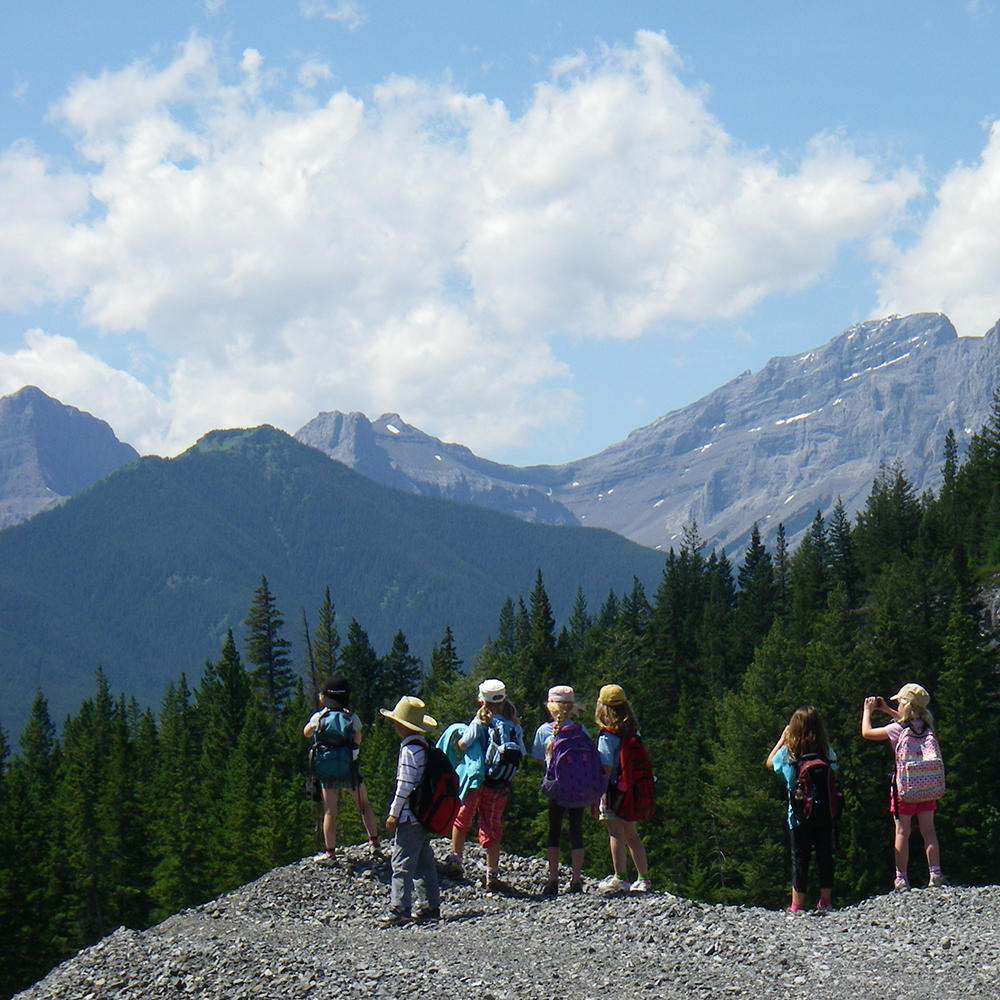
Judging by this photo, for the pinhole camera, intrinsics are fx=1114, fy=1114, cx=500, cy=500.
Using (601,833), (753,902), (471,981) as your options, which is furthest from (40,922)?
(471,981)

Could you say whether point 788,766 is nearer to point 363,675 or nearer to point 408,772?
point 408,772

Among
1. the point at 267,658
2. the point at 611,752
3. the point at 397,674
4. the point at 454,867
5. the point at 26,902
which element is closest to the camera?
the point at 611,752

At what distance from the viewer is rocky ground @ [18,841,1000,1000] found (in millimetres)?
10188

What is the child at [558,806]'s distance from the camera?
13258 millimetres

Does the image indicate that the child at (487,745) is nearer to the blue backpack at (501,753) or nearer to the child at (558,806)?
the blue backpack at (501,753)

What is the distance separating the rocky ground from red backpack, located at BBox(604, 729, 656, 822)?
987 millimetres

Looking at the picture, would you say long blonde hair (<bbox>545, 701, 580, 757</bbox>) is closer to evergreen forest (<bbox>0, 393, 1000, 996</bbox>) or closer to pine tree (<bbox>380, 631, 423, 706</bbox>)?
evergreen forest (<bbox>0, 393, 1000, 996</bbox>)

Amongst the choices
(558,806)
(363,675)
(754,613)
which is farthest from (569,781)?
(363,675)

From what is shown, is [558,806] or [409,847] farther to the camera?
[558,806]

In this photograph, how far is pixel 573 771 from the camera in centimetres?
1322

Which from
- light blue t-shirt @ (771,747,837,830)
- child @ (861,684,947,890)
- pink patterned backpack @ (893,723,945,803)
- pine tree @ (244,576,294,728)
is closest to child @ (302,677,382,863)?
light blue t-shirt @ (771,747,837,830)

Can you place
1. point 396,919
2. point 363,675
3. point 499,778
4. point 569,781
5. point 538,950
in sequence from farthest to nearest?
point 363,675 → point 499,778 → point 569,781 → point 396,919 → point 538,950

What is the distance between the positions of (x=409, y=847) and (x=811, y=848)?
4920 mm

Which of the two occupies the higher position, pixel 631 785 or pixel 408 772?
pixel 408 772
